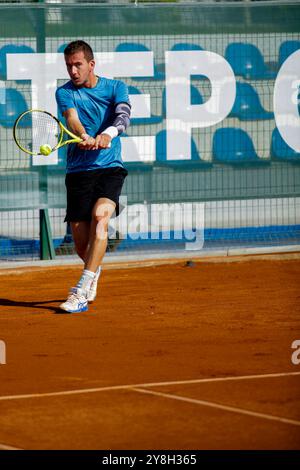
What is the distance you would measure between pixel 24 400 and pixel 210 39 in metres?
7.18

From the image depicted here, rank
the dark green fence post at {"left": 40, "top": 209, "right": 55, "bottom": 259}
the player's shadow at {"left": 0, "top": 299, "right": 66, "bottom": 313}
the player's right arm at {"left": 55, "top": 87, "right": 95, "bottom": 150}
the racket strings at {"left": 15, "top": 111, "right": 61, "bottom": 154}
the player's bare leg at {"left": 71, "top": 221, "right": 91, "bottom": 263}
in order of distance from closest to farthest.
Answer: the player's right arm at {"left": 55, "top": 87, "right": 95, "bottom": 150} < the player's bare leg at {"left": 71, "top": 221, "right": 91, "bottom": 263} < the player's shadow at {"left": 0, "top": 299, "right": 66, "bottom": 313} < the racket strings at {"left": 15, "top": 111, "right": 61, "bottom": 154} < the dark green fence post at {"left": 40, "top": 209, "right": 55, "bottom": 259}

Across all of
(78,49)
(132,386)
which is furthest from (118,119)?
(132,386)

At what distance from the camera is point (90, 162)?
9.37m

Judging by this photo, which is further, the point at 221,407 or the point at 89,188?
the point at 89,188

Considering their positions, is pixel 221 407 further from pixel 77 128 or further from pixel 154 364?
pixel 77 128

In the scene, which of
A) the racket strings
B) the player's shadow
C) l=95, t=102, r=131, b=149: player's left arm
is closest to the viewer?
l=95, t=102, r=131, b=149: player's left arm

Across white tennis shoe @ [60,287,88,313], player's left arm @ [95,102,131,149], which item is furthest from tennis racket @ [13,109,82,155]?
white tennis shoe @ [60,287,88,313]

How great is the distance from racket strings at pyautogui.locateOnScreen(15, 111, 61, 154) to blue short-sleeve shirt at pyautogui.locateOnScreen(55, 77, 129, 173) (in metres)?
0.83

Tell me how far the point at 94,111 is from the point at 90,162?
45 centimetres

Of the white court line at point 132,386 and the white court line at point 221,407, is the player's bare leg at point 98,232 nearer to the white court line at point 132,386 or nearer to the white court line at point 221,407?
the white court line at point 132,386

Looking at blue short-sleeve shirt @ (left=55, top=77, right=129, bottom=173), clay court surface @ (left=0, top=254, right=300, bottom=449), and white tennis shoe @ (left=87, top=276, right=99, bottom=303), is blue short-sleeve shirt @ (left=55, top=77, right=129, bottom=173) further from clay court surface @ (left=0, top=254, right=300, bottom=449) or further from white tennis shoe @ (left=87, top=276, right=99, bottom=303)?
clay court surface @ (left=0, top=254, right=300, bottom=449)

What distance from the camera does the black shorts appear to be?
30.5 ft
